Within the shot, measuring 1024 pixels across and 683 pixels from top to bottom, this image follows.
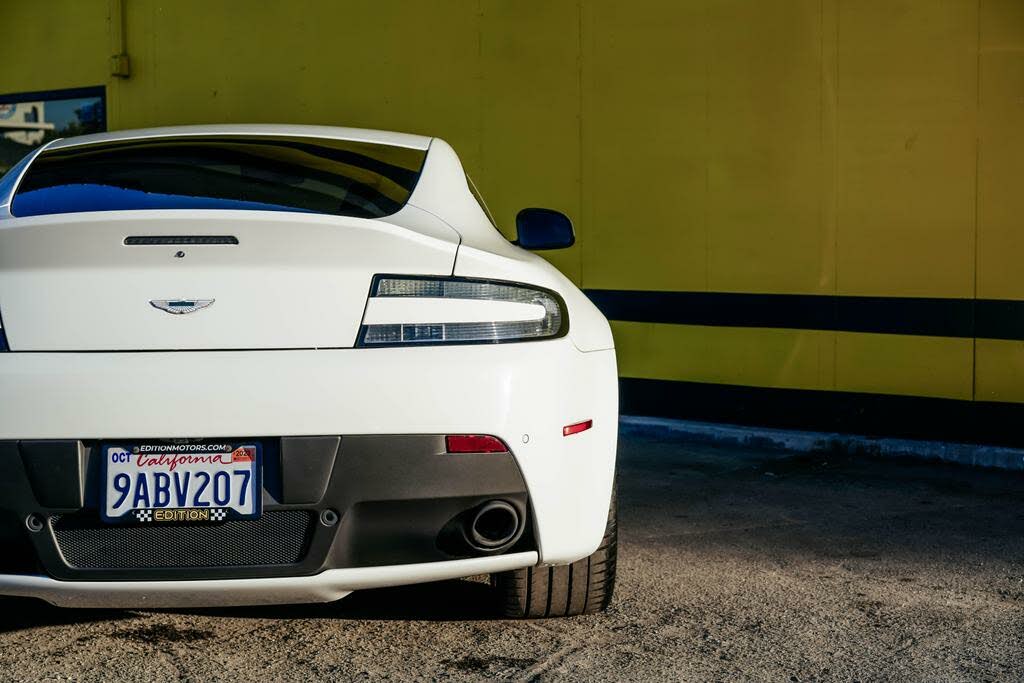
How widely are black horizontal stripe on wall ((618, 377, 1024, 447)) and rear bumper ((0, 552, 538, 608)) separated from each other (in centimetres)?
441

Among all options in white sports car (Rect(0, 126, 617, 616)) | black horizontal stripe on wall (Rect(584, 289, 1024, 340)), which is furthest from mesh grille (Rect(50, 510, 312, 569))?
black horizontal stripe on wall (Rect(584, 289, 1024, 340))

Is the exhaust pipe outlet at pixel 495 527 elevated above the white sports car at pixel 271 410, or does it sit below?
below

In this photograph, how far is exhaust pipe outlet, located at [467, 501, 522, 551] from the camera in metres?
3.20

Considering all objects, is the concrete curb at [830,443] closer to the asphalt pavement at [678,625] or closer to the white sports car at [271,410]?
the asphalt pavement at [678,625]

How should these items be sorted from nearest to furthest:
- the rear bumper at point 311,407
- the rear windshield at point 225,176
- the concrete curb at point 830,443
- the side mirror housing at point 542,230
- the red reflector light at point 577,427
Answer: the rear bumper at point 311,407 → the red reflector light at point 577,427 → the rear windshield at point 225,176 → the side mirror housing at point 542,230 → the concrete curb at point 830,443

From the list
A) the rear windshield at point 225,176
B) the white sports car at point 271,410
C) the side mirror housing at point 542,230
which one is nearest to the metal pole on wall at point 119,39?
the rear windshield at point 225,176

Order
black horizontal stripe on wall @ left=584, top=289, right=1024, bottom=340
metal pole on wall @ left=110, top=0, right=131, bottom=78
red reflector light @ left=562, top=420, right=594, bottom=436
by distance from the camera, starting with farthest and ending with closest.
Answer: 1. metal pole on wall @ left=110, top=0, right=131, bottom=78
2. black horizontal stripe on wall @ left=584, top=289, right=1024, bottom=340
3. red reflector light @ left=562, top=420, right=594, bottom=436

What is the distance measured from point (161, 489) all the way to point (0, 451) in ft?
1.17

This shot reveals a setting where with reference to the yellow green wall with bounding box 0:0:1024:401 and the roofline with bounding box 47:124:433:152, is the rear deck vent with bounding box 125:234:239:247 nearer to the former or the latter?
the roofline with bounding box 47:124:433:152

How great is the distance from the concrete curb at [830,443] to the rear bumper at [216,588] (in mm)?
4160

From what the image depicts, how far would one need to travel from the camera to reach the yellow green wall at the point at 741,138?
270 inches

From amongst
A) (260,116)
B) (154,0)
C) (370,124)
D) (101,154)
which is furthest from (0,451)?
(154,0)

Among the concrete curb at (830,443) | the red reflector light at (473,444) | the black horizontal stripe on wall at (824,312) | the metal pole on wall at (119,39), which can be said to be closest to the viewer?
the red reflector light at (473,444)

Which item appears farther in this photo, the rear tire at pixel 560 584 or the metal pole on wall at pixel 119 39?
the metal pole on wall at pixel 119 39
